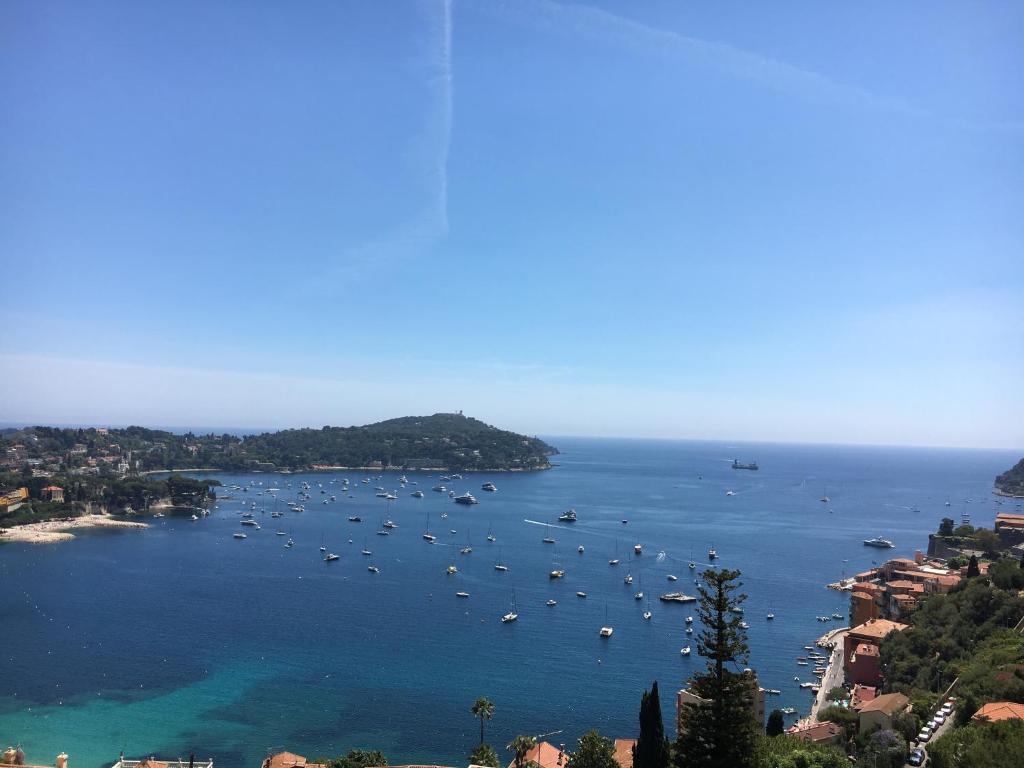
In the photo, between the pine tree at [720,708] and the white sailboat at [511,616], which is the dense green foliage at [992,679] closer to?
the pine tree at [720,708]

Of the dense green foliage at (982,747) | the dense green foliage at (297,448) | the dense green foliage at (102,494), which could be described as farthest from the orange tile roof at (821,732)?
the dense green foliage at (297,448)

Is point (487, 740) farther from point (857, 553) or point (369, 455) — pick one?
point (369, 455)

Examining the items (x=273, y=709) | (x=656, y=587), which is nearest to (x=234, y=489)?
(x=656, y=587)

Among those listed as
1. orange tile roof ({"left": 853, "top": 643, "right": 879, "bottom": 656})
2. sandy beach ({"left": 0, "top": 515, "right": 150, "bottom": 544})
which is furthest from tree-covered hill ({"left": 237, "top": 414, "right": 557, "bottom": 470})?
orange tile roof ({"left": 853, "top": 643, "right": 879, "bottom": 656})

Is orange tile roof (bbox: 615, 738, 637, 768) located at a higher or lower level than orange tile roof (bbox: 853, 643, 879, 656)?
lower

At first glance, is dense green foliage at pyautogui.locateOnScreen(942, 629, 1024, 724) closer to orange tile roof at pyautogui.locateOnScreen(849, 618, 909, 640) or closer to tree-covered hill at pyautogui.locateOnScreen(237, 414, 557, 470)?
orange tile roof at pyautogui.locateOnScreen(849, 618, 909, 640)

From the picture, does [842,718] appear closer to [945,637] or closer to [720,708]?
[945,637]
